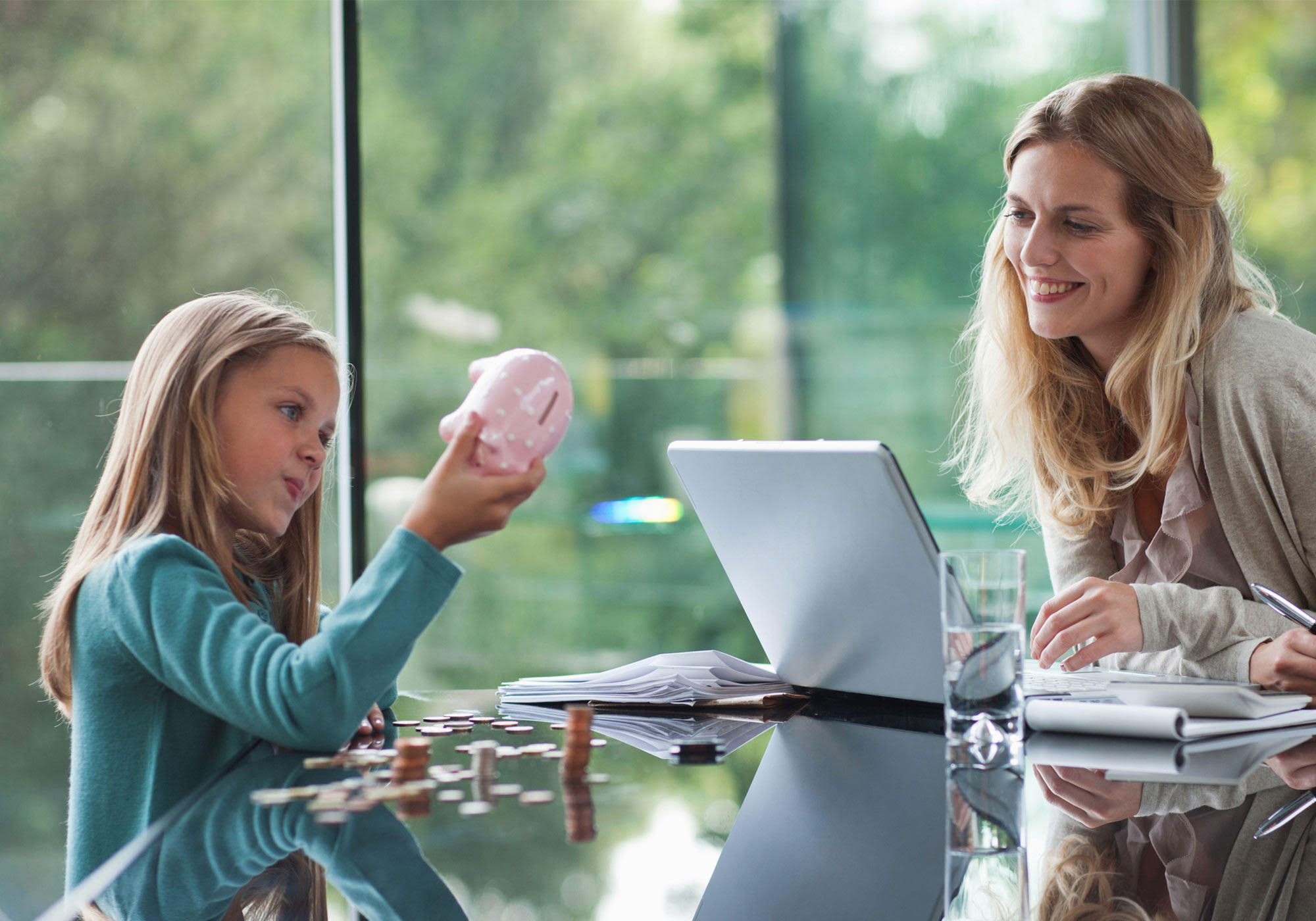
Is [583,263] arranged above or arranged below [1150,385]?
above

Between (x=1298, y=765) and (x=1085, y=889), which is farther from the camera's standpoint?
(x=1298, y=765)

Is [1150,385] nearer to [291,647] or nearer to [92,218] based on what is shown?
[291,647]

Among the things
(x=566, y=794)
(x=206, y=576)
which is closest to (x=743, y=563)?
(x=566, y=794)

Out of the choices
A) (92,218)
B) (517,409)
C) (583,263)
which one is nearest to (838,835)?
(517,409)

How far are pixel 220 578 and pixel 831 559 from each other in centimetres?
58

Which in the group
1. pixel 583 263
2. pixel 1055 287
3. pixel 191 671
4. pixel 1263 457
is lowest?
pixel 191 671

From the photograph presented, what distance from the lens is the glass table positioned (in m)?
0.69

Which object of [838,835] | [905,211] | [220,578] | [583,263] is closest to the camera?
[838,835]

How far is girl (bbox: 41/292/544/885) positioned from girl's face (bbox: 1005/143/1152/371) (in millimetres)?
A: 986

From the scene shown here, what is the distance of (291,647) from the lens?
102cm

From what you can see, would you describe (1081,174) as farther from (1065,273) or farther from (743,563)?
(743,563)

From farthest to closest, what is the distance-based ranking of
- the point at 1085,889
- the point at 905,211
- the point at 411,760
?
the point at 905,211
the point at 411,760
the point at 1085,889

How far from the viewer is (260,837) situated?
2.61 ft

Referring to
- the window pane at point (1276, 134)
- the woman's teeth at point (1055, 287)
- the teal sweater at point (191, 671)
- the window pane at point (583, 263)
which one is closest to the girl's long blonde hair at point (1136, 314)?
the woman's teeth at point (1055, 287)
